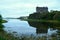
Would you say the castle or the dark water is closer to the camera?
the dark water

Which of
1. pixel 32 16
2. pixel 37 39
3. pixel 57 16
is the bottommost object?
pixel 32 16

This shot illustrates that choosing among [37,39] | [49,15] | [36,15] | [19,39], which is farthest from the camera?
[36,15]

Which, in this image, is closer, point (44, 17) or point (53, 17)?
point (53, 17)

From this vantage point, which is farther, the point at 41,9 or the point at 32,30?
the point at 41,9

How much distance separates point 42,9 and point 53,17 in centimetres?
7523

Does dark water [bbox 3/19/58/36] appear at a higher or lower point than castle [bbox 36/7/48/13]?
higher

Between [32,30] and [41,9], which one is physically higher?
[32,30]

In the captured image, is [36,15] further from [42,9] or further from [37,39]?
[37,39]

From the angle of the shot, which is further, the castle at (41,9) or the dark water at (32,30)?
the castle at (41,9)

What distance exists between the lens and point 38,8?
589 ft

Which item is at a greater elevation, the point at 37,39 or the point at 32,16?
the point at 37,39

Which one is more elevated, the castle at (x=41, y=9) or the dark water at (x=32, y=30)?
the dark water at (x=32, y=30)

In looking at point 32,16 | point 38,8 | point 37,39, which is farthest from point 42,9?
point 37,39

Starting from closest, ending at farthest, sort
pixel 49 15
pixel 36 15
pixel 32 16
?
pixel 49 15 < pixel 36 15 < pixel 32 16
